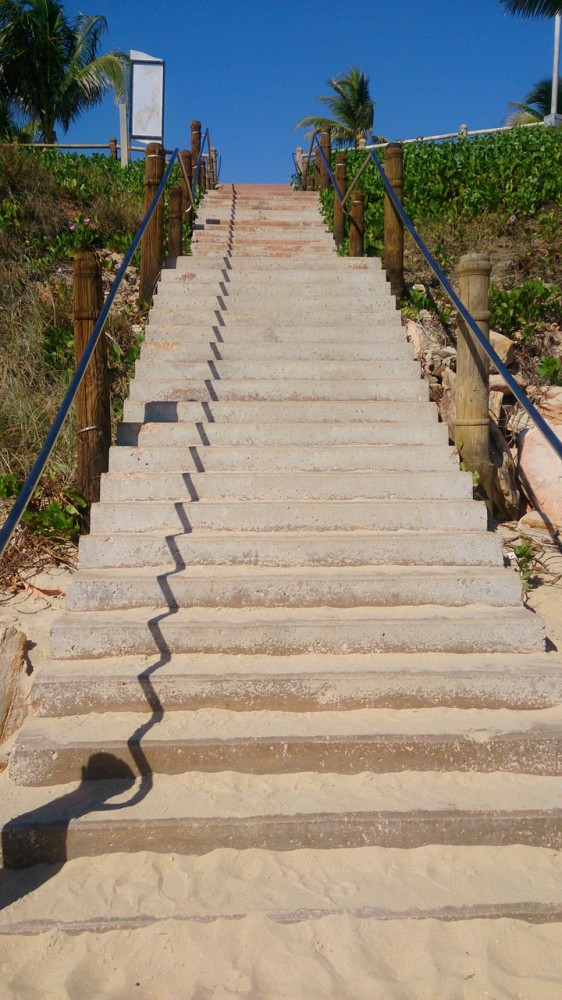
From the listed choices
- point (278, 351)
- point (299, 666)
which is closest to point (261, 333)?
point (278, 351)

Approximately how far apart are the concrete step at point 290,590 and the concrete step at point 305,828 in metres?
0.93

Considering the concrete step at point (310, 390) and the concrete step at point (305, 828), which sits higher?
the concrete step at point (310, 390)

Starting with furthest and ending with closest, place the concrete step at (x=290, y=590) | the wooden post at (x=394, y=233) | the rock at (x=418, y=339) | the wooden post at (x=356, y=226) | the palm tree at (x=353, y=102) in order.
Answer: the palm tree at (x=353, y=102) < the wooden post at (x=356, y=226) < the wooden post at (x=394, y=233) < the rock at (x=418, y=339) < the concrete step at (x=290, y=590)

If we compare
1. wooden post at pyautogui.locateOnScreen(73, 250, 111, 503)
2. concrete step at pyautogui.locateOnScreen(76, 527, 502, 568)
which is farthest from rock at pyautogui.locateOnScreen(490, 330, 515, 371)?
wooden post at pyautogui.locateOnScreen(73, 250, 111, 503)

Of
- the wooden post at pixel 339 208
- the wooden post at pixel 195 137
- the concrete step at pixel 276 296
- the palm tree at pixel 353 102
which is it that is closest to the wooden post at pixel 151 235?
the concrete step at pixel 276 296

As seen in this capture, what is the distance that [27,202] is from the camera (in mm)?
7562

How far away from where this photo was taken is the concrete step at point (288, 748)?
2.68 m

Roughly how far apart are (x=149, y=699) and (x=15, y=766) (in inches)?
21.3

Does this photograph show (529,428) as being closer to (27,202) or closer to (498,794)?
(498,794)

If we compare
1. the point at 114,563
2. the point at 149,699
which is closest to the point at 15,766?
the point at 149,699

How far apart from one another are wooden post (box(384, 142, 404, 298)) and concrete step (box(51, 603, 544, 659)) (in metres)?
3.72

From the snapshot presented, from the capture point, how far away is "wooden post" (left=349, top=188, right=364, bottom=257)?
6621 millimetres

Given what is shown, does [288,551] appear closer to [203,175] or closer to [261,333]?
[261,333]

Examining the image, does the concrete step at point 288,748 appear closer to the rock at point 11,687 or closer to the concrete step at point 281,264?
the rock at point 11,687
